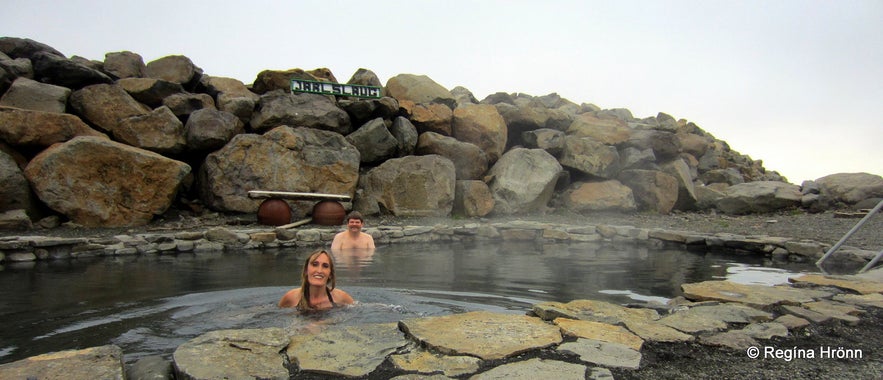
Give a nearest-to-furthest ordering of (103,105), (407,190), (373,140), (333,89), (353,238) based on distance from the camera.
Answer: (353,238) < (103,105) < (407,190) < (373,140) < (333,89)

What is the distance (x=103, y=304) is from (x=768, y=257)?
7.76m

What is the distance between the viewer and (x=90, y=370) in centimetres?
181

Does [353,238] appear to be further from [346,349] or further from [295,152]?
[346,349]

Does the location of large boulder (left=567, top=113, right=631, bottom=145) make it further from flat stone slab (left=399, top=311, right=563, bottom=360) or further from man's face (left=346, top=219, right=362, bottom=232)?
flat stone slab (left=399, top=311, right=563, bottom=360)

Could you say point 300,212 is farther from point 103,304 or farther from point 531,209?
point 103,304

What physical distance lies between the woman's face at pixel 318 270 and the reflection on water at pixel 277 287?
0.27 metres

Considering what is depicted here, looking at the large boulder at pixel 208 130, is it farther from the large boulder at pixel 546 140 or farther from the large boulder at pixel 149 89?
the large boulder at pixel 546 140

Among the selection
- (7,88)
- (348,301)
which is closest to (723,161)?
(348,301)

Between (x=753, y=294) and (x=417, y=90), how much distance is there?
11.5 metres

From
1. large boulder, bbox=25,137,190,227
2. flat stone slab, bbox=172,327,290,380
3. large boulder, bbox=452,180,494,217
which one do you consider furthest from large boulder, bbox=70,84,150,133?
flat stone slab, bbox=172,327,290,380

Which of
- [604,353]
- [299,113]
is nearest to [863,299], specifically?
[604,353]

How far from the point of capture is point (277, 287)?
4859 millimetres

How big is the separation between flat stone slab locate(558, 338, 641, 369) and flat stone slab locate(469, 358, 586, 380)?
130 mm

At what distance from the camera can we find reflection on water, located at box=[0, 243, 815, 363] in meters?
3.38
